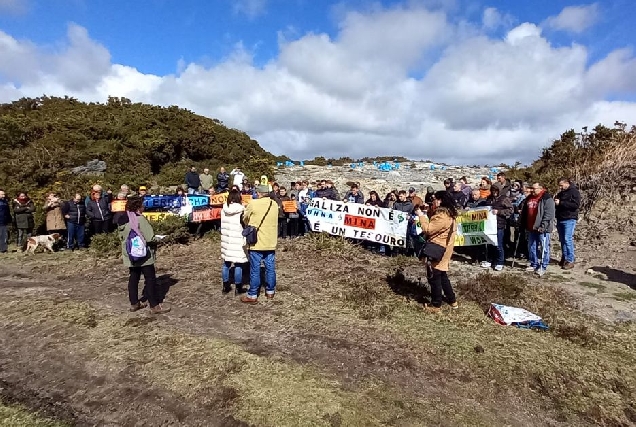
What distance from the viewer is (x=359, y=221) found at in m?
11.7

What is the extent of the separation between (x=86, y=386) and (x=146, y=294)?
245 cm

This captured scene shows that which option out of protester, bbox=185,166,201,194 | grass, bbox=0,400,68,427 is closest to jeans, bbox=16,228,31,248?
protester, bbox=185,166,201,194

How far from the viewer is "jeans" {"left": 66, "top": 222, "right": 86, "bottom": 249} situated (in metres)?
12.2

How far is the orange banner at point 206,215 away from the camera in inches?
509

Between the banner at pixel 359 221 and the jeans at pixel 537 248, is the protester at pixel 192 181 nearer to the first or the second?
the banner at pixel 359 221

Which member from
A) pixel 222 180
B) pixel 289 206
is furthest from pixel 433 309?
pixel 222 180

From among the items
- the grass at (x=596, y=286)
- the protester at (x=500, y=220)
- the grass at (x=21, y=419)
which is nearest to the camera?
the grass at (x=21, y=419)

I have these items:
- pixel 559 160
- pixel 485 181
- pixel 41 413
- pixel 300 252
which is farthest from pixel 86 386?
pixel 559 160

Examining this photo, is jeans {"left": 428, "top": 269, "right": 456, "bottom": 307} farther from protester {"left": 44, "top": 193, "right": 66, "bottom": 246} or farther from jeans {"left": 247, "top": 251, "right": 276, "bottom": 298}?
protester {"left": 44, "top": 193, "right": 66, "bottom": 246}

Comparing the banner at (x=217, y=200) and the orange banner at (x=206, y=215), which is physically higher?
the banner at (x=217, y=200)

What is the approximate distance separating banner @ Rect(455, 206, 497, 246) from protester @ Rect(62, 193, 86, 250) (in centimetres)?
1051

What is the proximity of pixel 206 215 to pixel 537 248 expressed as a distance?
918 centimetres

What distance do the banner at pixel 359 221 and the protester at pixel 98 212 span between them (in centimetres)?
593

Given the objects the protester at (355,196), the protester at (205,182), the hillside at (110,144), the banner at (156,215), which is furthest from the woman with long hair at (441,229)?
the hillside at (110,144)
